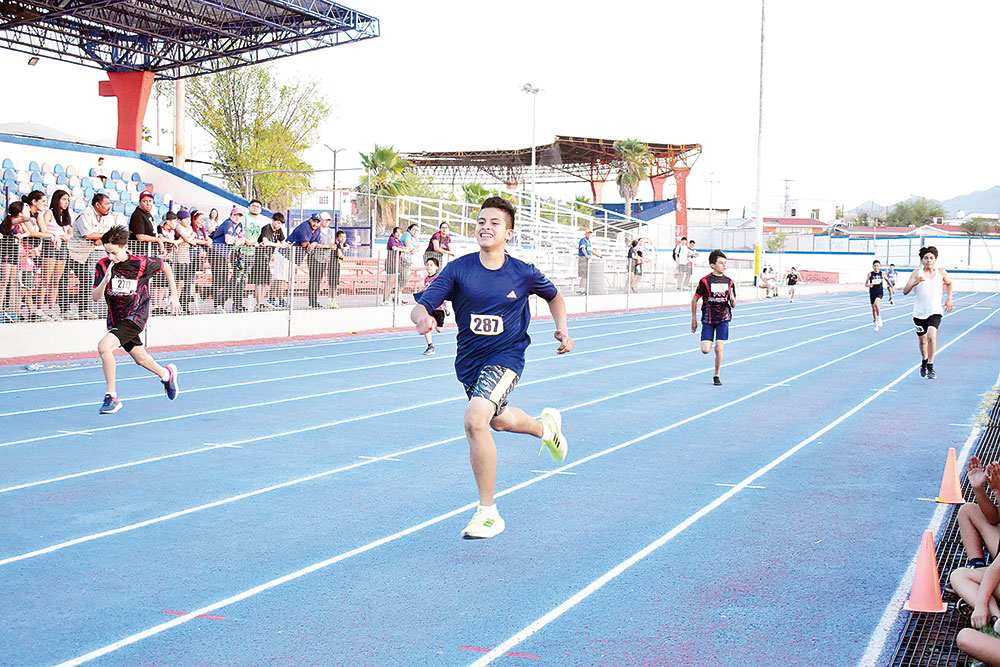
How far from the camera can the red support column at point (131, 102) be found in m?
33.1

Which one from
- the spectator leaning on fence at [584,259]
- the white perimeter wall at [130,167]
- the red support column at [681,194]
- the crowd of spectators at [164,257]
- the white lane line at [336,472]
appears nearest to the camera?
the white lane line at [336,472]

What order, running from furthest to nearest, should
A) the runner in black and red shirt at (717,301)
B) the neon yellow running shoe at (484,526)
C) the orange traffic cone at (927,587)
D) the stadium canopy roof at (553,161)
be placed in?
the stadium canopy roof at (553,161)
the runner in black and red shirt at (717,301)
the neon yellow running shoe at (484,526)
the orange traffic cone at (927,587)

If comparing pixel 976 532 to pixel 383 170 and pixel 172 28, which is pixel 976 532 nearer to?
pixel 172 28

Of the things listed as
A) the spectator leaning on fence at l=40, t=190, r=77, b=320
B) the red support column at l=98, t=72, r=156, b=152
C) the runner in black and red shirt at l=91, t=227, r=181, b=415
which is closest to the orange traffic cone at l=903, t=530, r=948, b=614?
the runner in black and red shirt at l=91, t=227, r=181, b=415

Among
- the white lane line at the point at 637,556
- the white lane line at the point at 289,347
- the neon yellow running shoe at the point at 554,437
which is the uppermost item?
the neon yellow running shoe at the point at 554,437

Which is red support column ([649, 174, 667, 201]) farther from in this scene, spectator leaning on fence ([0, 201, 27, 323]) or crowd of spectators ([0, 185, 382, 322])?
spectator leaning on fence ([0, 201, 27, 323])

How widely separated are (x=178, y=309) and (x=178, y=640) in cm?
1373

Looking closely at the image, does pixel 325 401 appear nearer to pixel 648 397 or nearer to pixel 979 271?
pixel 648 397

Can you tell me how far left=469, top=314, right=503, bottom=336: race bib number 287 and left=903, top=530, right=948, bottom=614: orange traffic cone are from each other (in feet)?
8.64

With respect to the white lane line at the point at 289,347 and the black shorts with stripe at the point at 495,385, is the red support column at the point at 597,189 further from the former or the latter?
the black shorts with stripe at the point at 495,385

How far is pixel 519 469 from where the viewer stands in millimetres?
8266

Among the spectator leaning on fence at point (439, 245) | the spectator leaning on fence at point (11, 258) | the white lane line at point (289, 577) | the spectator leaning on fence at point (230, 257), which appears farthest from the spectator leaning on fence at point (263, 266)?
the white lane line at point (289, 577)

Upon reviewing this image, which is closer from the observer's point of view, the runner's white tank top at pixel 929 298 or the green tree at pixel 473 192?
the runner's white tank top at pixel 929 298

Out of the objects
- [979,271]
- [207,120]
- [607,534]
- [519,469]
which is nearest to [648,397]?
[519,469]
